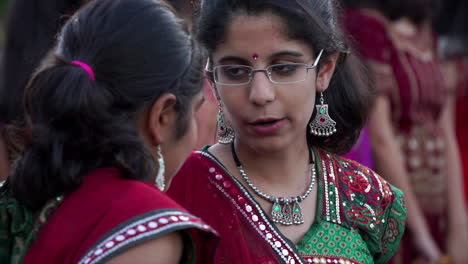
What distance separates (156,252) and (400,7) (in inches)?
126

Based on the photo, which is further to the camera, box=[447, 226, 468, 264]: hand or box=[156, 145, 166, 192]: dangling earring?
box=[447, 226, 468, 264]: hand

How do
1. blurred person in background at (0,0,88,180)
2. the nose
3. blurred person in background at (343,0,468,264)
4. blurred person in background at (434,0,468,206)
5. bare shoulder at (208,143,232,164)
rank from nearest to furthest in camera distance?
the nose < bare shoulder at (208,143,232,164) < blurred person in background at (0,0,88,180) < blurred person in background at (343,0,468,264) < blurred person in background at (434,0,468,206)

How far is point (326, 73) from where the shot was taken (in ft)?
8.14

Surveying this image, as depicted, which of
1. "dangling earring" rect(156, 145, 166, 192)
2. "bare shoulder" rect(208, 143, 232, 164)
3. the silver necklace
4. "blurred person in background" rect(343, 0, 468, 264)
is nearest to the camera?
"dangling earring" rect(156, 145, 166, 192)

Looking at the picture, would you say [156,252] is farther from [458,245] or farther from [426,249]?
[458,245]

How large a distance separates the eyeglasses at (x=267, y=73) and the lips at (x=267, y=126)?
117 millimetres

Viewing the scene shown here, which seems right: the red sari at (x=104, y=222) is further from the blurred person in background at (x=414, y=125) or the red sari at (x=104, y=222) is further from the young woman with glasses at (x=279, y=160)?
the blurred person in background at (x=414, y=125)

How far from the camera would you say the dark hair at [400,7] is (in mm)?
4559

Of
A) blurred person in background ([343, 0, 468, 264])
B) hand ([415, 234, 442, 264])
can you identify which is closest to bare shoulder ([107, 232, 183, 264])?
→ blurred person in background ([343, 0, 468, 264])

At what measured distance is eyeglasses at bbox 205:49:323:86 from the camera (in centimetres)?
227

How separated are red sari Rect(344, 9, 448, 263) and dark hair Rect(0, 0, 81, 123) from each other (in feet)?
5.23

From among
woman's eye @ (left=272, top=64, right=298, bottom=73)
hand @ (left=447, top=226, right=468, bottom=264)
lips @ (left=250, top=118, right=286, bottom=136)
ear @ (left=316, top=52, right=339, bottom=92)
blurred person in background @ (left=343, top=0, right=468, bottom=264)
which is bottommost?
hand @ (left=447, top=226, right=468, bottom=264)

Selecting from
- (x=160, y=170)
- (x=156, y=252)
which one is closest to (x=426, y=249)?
(x=160, y=170)

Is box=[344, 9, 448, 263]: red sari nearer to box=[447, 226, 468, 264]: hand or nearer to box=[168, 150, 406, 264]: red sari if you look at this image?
box=[447, 226, 468, 264]: hand
